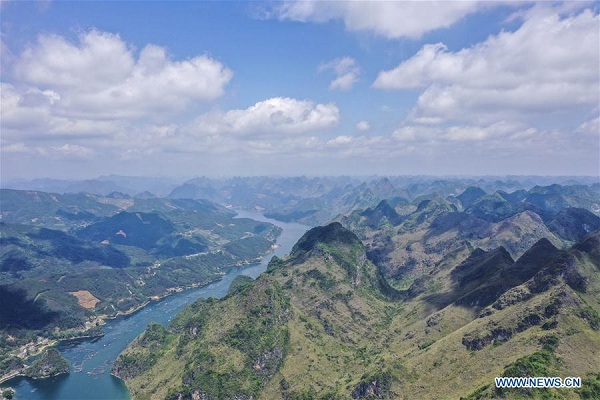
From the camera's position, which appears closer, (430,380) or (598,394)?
(598,394)

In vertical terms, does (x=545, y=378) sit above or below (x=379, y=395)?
above

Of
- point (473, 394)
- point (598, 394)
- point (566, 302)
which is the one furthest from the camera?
point (566, 302)

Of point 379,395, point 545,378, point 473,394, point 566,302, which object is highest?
point 566,302

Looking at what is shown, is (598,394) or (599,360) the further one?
(599,360)

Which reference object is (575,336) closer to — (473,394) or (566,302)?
(566,302)

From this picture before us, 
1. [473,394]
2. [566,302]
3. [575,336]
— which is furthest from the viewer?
[566,302]

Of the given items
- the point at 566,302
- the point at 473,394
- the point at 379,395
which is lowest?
the point at 379,395

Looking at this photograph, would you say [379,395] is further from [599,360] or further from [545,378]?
[599,360]

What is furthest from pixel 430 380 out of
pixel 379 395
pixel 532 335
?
pixel 532 335

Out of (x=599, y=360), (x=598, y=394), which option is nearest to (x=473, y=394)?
(x=598, y=394)

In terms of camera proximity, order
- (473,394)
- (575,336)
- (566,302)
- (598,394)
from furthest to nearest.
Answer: (566,302) → (575,336) → (473,394) → (598,394)
